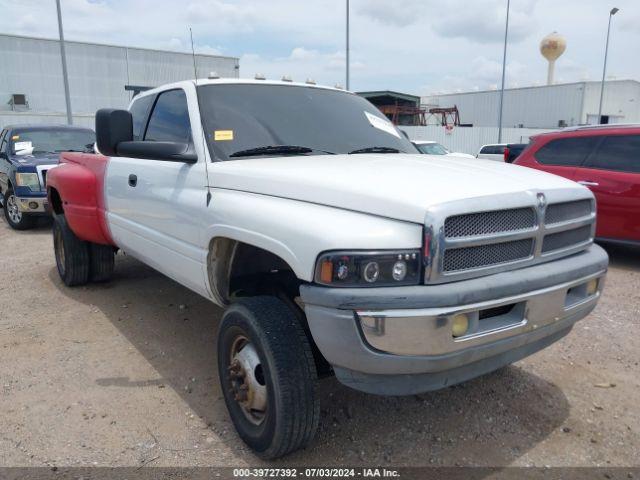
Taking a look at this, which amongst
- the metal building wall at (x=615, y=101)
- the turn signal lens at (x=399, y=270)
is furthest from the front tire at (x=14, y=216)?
the metal building wall at (x=615, y=101)

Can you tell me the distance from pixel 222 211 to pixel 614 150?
5847mm

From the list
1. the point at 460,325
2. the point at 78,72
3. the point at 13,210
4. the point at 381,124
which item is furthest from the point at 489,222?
the point at 78,72

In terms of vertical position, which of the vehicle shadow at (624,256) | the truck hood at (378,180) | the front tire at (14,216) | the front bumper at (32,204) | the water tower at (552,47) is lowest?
the vehicle shadow at (624,256)

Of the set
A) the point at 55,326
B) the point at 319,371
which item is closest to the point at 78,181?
the point at 55,326

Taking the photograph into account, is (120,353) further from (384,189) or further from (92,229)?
(384,189)

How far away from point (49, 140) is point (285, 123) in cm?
764

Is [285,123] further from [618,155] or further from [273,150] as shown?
[618,155]

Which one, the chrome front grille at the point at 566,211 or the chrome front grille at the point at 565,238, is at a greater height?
the chrome front grille at the point at 566,211

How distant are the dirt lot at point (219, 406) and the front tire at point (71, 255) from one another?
0.66 meters

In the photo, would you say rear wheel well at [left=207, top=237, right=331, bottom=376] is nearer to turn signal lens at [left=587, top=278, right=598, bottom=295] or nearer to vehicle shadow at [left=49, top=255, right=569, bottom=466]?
vehicle shadow at [left=49, top=255, right=569, bottom=466]

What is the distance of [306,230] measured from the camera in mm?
2250

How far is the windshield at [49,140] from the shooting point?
9098 mm

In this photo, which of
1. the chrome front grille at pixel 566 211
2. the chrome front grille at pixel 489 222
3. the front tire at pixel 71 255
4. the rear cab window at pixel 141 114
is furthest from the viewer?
the front tire at pixel 71 255

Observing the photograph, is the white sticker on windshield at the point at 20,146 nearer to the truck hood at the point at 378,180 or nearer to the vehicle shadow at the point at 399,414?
the vehicle shadow at the point at 399,414
